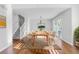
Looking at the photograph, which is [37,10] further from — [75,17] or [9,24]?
[75,17]

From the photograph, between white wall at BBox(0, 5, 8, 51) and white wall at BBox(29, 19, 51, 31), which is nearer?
white wall at BBox(0, 5, 8, 51)

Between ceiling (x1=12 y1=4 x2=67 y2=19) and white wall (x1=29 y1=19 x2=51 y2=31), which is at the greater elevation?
ceiling (x1=12 y1=4 x2=67 y2=19)

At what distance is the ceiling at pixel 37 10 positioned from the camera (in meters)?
2.67

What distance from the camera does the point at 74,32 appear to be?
8.77 feet

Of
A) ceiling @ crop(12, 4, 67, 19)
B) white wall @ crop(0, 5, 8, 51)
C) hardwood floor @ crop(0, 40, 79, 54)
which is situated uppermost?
ceiling @ crop(12, 4, 67, 19)

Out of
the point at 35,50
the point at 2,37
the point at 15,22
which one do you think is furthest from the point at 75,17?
the point at 2,37

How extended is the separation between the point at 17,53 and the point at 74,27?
48.8 inches

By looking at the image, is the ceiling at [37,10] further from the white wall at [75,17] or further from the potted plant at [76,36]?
the potted plant at [76,36]

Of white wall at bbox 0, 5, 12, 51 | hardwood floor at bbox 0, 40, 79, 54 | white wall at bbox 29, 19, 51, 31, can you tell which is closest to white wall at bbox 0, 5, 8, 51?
white wall at bbox 0, 5, 12, 51

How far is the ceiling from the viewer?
105 inches

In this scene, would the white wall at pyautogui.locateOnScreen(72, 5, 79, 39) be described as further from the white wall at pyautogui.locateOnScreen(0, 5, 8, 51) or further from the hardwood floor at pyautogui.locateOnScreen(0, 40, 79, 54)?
the white wall at pyautogui.locateOnScreen(0, 5, 8, 51)

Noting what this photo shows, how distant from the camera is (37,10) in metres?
2.70

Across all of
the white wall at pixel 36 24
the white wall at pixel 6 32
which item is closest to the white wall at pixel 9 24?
the white wall at pixel 6 32
